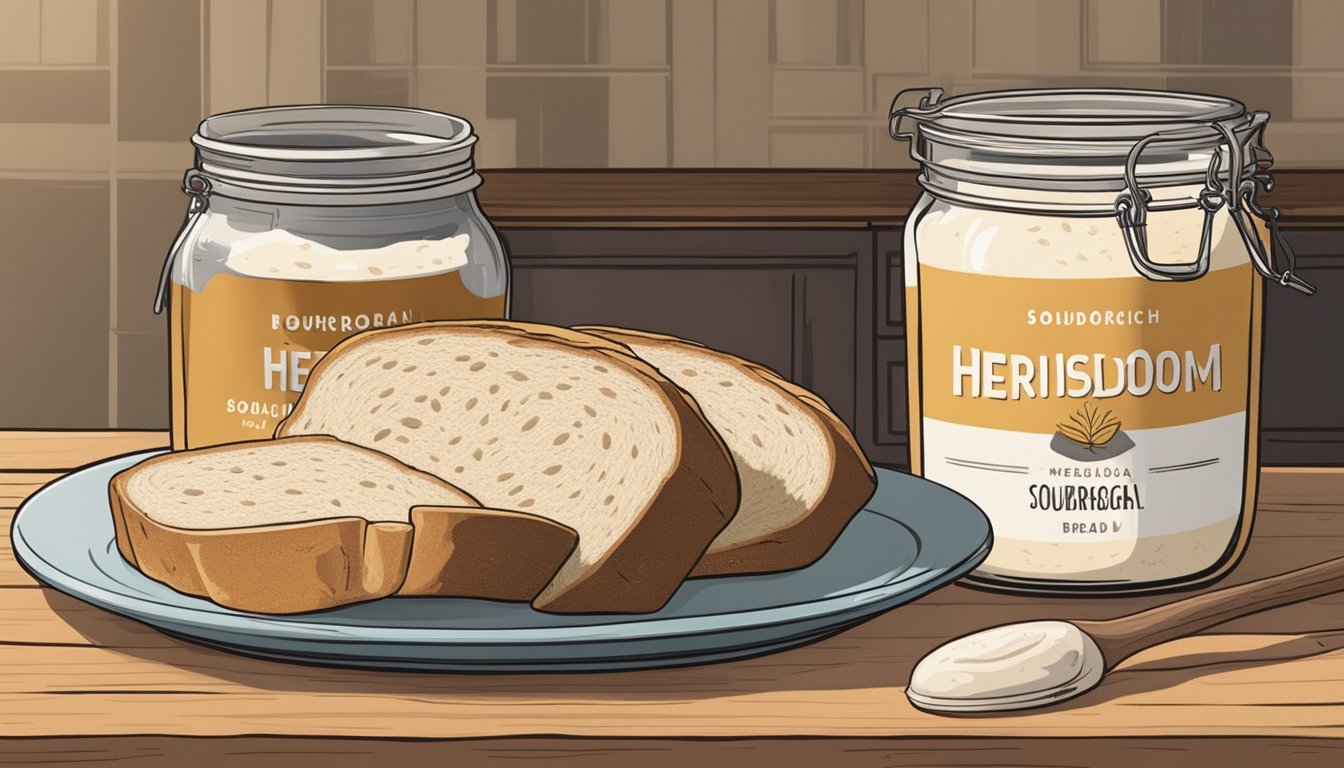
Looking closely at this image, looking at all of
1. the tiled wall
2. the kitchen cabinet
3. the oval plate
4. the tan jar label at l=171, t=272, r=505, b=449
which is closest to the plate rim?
the oval plate

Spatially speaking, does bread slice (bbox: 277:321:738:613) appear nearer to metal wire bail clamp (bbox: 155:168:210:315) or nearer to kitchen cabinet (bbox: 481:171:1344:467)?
metal wire bail clamp (bbox: 155:168:210:315)

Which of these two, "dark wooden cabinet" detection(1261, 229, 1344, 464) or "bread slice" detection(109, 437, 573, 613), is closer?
"bread slice" detection(109, 437, 573, 613)

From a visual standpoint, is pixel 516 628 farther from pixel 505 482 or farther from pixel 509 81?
pixel 509 81

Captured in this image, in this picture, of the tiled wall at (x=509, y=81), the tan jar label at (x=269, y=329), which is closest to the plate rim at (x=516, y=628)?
the tan jar label at (x=269, y=329)

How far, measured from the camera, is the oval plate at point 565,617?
27.2 inches

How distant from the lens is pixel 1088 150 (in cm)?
79

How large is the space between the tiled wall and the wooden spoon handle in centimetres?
192

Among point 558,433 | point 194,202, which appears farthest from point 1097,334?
point 194,202

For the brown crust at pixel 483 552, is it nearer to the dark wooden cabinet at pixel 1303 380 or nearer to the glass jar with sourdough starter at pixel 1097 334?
the glass jar with sourdough starter at pixel 1097 334

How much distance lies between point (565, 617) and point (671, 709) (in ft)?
0.23

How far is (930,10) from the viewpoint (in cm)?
268

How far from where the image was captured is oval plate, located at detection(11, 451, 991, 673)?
27.2 inches

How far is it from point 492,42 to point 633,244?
33.2 inches

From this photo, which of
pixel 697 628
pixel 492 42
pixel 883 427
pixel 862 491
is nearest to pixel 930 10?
pixel 492 42
